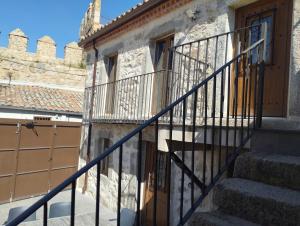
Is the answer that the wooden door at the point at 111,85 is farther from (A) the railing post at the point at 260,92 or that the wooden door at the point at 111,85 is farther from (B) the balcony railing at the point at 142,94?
(A) the railing post at the point at 260,92

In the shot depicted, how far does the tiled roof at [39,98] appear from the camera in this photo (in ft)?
43.8

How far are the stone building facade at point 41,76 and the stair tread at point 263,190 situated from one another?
1242cm

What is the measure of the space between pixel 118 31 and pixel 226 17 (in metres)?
4.02

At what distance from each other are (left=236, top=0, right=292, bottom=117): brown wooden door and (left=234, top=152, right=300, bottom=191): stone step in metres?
1.60

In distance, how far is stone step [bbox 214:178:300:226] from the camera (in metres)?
2.07

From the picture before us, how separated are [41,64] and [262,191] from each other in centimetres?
1674

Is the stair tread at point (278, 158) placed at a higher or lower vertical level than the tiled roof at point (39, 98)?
lower

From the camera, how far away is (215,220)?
223 cm

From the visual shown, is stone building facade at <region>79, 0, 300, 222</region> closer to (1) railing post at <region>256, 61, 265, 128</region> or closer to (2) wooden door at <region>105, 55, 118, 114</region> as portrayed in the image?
(2) wooden door at <region>105, 55, 118, 114</region>

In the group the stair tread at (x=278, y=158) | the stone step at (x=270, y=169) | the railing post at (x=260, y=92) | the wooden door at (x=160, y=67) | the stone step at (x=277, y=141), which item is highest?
the wooden door at (x=160, y=67)

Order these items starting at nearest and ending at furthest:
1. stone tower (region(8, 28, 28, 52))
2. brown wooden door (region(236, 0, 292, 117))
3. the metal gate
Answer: brown wooden door (region(236, 0, 292, 117)) < the metal gate < stone tower (region(8, 28, 28, 52))

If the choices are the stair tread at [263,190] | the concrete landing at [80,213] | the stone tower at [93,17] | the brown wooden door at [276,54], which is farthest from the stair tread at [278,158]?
the stone tower at [93,17]

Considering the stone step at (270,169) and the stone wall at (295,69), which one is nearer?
the stone step at (270,169)

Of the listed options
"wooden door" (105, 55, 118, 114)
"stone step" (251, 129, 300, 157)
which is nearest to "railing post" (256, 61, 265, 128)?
"stone step" (251, 129, 300, 157)
